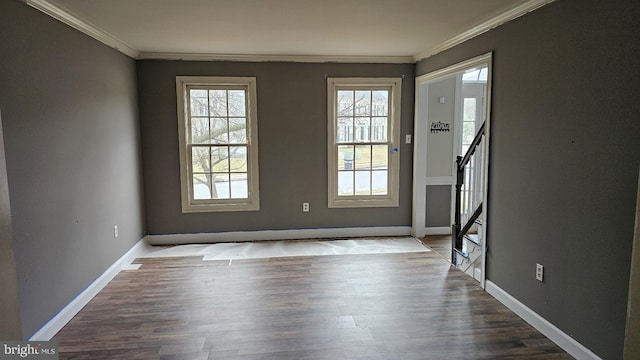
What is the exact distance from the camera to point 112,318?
3.16 metres

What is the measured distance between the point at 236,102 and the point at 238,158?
0.73 meters

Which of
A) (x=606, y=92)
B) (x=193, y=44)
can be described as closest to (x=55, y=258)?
(x=193, y=44)

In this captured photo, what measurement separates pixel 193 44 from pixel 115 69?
848 millimetres

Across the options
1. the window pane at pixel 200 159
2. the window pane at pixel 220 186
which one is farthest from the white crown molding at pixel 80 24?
the window pane at pixel 220 186

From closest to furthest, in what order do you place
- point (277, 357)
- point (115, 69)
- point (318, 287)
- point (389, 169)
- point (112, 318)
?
point (277, 357)
point (112, 318)
point (318, 287)
point (115, 69)
point (389, 169)

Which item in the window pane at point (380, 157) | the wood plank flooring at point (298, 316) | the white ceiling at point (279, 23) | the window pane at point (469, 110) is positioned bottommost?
the wood plank flooring at point (298, 316)

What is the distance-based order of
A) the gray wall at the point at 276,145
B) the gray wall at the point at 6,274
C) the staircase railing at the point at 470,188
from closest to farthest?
the gray wall at the point at 6,274 < the staircase railing at the point at 470,188 < the gray wall at the point at 276,145

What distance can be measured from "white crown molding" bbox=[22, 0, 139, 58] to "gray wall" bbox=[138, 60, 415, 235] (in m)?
0.65

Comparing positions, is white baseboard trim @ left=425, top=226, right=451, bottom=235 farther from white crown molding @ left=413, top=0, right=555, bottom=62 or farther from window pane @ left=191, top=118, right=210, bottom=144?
window pane @ left=191, top=118, right=210, bottom=144

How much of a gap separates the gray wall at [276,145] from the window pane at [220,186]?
0.27 m

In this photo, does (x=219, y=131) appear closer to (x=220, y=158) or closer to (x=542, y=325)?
(x=220, y=158)

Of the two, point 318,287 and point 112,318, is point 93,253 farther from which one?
point 318,287

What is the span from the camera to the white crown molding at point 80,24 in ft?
9.31

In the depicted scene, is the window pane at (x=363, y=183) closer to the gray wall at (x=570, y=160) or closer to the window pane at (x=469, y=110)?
the window pane at (x=469, y=110)
